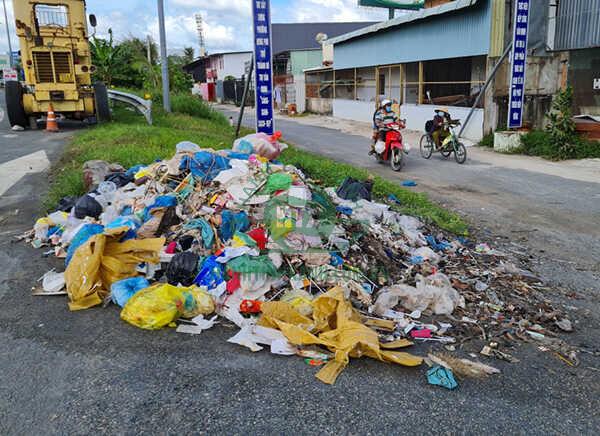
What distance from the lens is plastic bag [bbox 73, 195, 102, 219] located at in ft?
20.3

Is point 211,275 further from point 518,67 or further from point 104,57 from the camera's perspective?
point 104,57

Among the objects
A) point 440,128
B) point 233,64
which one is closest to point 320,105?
point 440,128

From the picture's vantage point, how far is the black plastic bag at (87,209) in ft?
20.3

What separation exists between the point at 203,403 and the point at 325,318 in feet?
4.06

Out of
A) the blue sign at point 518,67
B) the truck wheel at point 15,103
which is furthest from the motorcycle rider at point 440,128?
the truck wheel at point 15,103

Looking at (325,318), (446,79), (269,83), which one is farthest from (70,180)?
(446,79)

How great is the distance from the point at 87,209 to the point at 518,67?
12.1 m

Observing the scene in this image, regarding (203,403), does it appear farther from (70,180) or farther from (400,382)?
(70,180)

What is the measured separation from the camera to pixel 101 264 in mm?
4652

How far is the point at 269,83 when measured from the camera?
1130cm

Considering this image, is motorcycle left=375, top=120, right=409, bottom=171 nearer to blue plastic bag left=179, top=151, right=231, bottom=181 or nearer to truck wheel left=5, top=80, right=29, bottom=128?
blue plastic bag left=179, top=151, right=231, bottom=181

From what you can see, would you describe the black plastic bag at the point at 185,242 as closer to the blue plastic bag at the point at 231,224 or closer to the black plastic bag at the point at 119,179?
the blue plastic bag at the point at 231,224

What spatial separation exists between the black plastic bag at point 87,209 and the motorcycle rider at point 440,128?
8.95 meters

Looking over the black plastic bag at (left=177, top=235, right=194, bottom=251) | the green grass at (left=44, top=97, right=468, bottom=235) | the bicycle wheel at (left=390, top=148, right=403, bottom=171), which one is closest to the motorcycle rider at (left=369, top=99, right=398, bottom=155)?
the bicycle wheel at (left=390, top=148, right=403, bottom=171)
